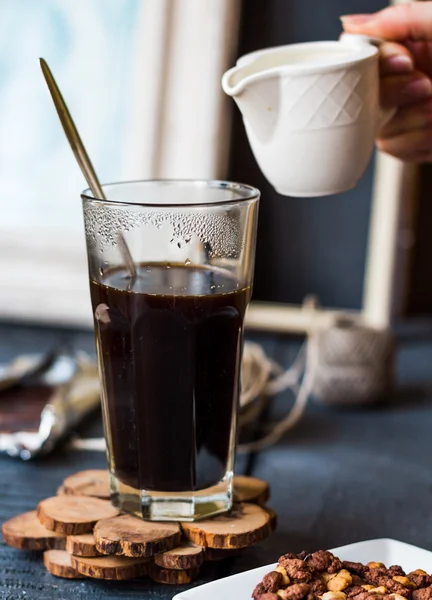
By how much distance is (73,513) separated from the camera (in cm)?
84

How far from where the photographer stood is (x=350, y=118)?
2.82 feet

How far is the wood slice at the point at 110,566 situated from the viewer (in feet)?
2.61

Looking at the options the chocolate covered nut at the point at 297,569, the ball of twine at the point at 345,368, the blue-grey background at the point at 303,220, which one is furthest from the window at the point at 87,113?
the chocolate covered nut at the point at 297,569

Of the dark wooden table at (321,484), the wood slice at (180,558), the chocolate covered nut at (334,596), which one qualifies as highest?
the chocolate covered nut at (334,596)

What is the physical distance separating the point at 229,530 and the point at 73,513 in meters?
0.14

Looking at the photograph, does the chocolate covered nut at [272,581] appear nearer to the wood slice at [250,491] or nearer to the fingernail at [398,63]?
the wood slice at [250,491]

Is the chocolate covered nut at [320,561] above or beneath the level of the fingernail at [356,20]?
beneath

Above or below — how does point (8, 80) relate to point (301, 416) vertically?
above

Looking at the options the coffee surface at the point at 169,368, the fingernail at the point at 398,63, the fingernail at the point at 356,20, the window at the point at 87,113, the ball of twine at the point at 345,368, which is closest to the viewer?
the coffee surface at the point at 169,368

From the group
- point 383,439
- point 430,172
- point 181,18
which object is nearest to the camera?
point 383,439

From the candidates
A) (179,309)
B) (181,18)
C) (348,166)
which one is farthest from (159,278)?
(181,18)

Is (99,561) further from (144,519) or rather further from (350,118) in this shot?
(350,118)

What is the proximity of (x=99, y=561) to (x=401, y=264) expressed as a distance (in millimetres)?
1024

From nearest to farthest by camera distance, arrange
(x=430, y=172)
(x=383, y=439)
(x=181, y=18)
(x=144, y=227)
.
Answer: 1. (x=144, y=227)
2. (x=383, y=439)
3. (x=181, y=18)
4. (x=430, y=172)
